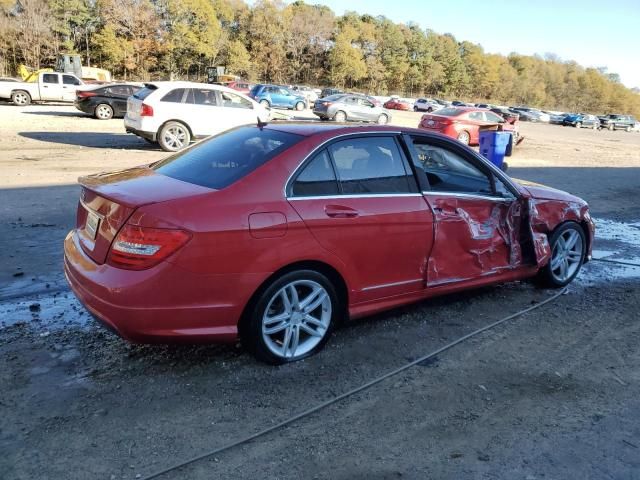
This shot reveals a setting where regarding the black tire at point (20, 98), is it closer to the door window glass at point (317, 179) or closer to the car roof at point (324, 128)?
the car roof at point (324, 128)

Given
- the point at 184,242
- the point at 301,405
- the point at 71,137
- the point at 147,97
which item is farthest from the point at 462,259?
the point at 71,137

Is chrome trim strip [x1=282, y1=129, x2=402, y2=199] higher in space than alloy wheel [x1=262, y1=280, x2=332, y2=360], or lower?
higher

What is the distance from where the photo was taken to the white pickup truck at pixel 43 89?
26.3 metres

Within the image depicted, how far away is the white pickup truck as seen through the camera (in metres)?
26.3

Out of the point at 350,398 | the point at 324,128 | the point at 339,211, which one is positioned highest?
the point at 324,128

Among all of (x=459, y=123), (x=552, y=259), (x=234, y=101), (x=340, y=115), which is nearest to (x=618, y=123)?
(x=340, y=115)

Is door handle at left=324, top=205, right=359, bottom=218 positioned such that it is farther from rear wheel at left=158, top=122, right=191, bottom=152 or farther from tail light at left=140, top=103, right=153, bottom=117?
tail light at left=140, top=103, right=153, bottom=117

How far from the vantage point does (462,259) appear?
4508mm

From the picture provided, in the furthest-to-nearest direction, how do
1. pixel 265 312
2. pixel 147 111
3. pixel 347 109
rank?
1. pixel 347 109
2. pixel 147 111
3. pixel 265 312

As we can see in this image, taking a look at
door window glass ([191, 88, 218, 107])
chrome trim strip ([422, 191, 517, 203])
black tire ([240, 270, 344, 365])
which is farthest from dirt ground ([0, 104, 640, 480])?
door window glass ([191, 88, 218, 107])

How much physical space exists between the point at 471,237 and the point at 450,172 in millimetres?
599

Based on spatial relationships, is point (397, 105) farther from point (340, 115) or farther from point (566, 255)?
point (566, 255)

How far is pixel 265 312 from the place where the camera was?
3.50m

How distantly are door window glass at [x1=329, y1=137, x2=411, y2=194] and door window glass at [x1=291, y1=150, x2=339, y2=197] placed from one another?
0.24ft
